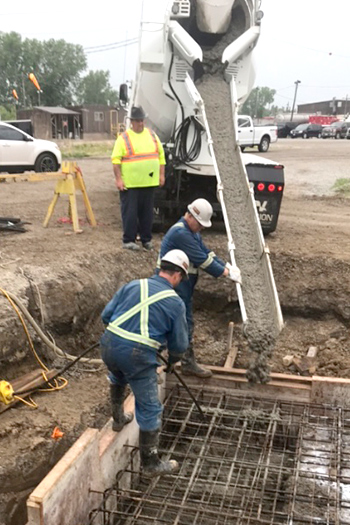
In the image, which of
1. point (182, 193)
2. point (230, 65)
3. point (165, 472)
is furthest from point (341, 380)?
point (230, 65)

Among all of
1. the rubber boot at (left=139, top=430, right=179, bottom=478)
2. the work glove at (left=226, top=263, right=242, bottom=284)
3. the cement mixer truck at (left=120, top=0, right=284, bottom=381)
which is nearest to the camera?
the rubber boot at (left=139, top=430, right=179, bottom=478)

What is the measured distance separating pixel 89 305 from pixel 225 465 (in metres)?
2.30

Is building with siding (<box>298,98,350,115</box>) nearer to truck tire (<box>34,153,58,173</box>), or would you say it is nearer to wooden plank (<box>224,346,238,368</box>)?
truck tire (<box>34,153,58,173</box>)

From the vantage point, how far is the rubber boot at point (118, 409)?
13.5 ft

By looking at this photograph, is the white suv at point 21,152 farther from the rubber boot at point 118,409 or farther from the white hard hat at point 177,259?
the white hard hat at point 177,259

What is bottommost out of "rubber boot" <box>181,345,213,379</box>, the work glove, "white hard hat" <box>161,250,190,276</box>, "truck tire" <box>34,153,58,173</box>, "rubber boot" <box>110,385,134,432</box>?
"rubber boot" <box>181,345,213,379</box>

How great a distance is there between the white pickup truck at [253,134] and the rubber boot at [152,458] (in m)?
18.9

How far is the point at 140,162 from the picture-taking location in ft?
21.3

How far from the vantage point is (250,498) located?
418 centimetres

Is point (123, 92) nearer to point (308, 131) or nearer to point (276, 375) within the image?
point (276, 375)

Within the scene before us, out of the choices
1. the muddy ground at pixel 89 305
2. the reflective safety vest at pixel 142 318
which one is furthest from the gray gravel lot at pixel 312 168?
the reflective safety vest at pixel 142 318

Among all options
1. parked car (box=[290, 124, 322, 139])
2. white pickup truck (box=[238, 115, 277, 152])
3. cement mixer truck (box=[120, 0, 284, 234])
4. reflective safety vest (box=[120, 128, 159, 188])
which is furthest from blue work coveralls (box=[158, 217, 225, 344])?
parked car (box=[290, 124, 322, 139])

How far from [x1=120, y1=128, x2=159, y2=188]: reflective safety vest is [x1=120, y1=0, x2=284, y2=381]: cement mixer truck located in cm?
73

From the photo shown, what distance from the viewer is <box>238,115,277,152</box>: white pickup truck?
22.1m
